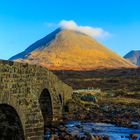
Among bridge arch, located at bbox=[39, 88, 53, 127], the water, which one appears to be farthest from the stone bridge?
bridge arch, located at bbox=[39, 88, 53, 127]

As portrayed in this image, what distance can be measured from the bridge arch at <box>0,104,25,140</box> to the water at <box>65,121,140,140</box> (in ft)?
34.7

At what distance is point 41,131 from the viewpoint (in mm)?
22359

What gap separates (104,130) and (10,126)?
1444 centimetres

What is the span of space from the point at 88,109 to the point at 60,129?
17.5 m

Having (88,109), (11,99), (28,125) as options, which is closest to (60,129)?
(28,125)

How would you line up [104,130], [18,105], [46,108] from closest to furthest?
[18,105] → [104,130] → [46,108]

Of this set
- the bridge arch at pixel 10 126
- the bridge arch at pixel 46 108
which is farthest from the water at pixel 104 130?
the bridge arch at pixel 10 126

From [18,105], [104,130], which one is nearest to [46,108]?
[104,130]

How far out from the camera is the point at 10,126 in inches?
786

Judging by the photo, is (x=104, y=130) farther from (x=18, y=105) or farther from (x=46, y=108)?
(x=18, y=105)

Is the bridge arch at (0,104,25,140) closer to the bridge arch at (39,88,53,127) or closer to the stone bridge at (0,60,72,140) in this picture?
the stone bridge at (0,60,72,140)

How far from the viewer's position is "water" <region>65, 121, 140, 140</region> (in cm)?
3097

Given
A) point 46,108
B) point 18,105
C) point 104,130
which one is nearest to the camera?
point 18,105

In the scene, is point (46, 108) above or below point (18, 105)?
above
